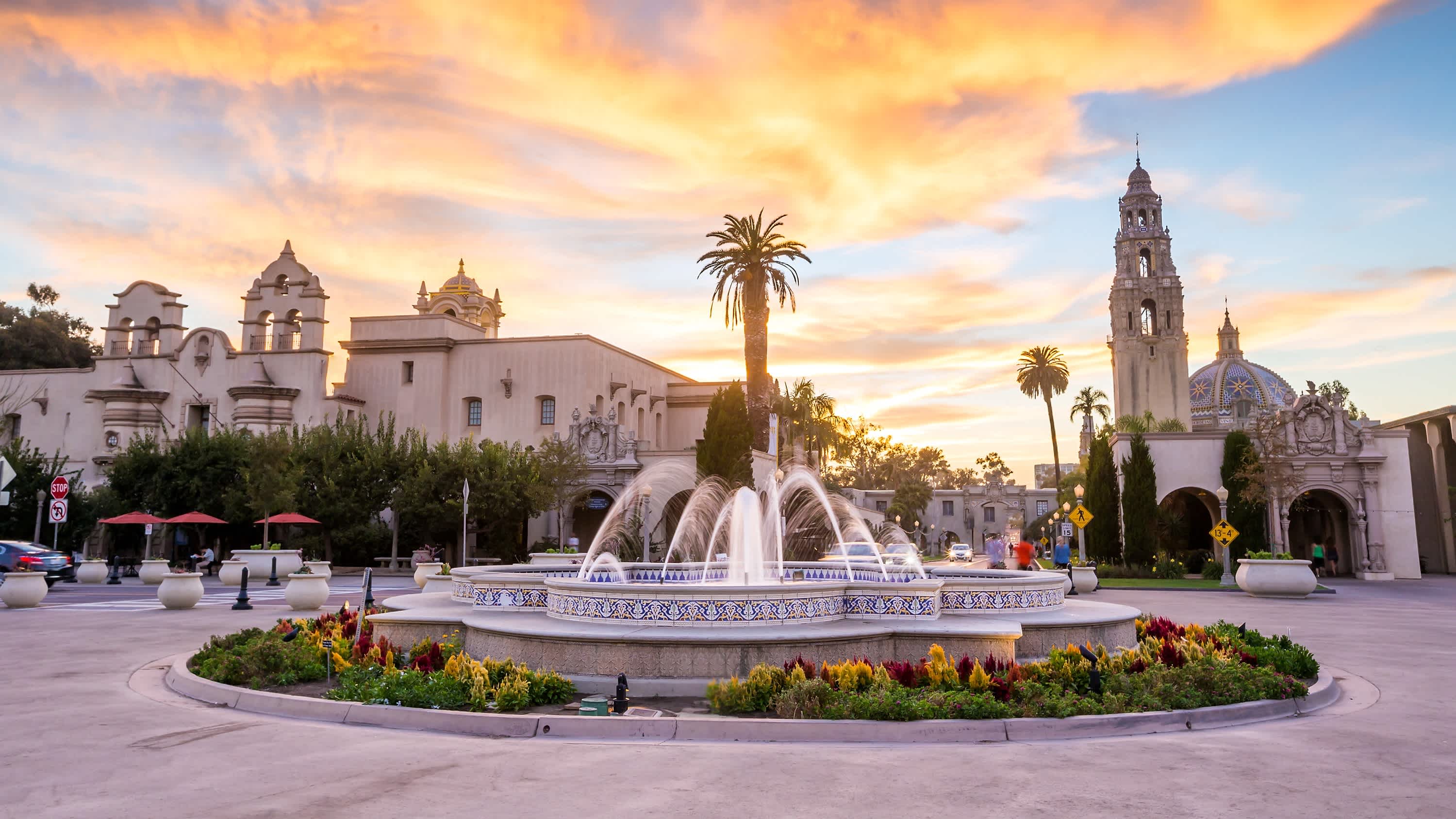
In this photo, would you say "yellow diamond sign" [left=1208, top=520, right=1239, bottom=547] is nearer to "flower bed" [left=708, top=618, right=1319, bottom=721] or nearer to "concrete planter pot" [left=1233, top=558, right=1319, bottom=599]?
"concrete planter pot" [left=1233, top=558, right=1319, bottom=599]

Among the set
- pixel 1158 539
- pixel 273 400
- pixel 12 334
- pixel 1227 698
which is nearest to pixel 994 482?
pixel 1158 539

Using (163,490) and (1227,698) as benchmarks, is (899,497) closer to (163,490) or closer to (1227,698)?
(163,490)

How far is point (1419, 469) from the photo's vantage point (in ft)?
155

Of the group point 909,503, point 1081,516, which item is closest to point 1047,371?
point 909,503

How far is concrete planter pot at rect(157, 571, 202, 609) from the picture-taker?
21.9m

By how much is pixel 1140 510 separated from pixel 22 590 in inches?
1580

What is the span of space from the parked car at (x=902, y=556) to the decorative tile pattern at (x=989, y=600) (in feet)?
14.5

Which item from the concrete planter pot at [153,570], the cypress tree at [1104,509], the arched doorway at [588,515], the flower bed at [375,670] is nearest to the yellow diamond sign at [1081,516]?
the cypress tree at [1104,509]

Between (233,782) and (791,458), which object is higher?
(791,458)

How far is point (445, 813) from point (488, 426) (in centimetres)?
4847

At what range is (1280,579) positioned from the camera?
87.5 feet

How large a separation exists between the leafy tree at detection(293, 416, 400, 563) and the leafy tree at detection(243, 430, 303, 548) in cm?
84

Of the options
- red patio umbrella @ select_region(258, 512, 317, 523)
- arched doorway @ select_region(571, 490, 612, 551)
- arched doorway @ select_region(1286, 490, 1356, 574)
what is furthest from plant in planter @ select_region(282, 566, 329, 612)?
arched doorway @ select_region(1286, 490, 1356, 574)

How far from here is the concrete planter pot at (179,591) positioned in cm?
2188
